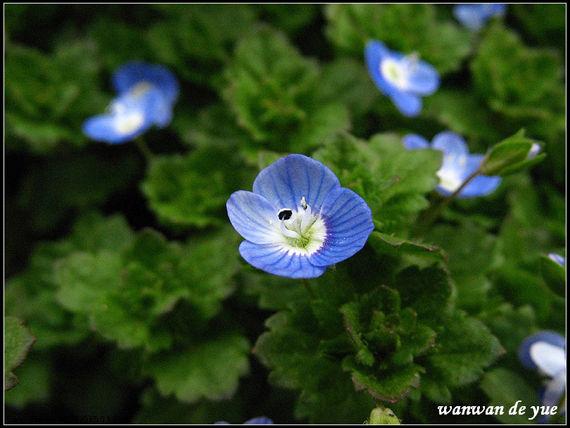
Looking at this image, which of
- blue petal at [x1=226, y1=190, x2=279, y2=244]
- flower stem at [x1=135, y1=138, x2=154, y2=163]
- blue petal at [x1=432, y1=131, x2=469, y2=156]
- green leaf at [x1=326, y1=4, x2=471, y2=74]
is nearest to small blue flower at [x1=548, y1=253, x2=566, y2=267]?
blue petal at [x1=432, y1=131, x2=469, y2=156]

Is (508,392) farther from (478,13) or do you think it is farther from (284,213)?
(478,13)

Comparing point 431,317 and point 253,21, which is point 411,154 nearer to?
point 431,317

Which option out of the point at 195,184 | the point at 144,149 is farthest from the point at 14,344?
the point at 144,149

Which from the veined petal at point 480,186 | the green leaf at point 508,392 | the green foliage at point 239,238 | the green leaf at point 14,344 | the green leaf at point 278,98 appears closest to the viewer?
the green leaf at point 14,344

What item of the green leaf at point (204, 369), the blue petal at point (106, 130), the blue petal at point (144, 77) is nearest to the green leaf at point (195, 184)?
the blue petal at point (106, 130)

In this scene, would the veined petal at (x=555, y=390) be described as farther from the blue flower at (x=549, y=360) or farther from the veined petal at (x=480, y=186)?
the veined petal at (x=480, y=186)
